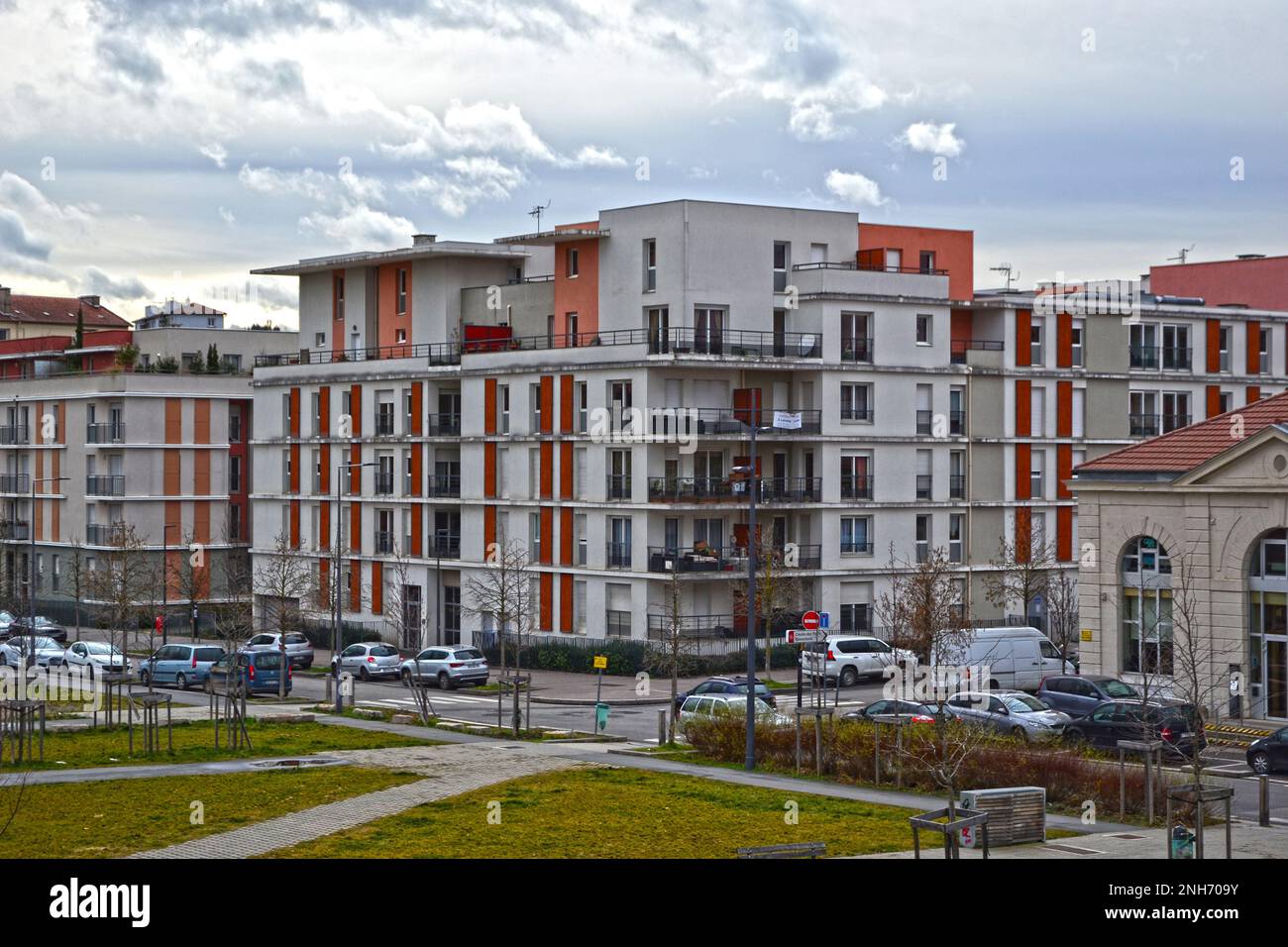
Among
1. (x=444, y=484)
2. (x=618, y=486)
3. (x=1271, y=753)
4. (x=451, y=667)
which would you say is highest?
(x=444, y=484)

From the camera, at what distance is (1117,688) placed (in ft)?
149

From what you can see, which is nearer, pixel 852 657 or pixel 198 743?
pixel 198 743

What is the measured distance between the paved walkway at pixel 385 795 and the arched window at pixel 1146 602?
62.8 feet

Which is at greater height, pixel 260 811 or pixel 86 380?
pixel 86 380

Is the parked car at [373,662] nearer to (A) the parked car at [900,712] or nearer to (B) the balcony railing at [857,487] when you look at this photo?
(B) the balcony railing at [857,487]

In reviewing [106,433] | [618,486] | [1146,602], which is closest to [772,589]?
[618,486]

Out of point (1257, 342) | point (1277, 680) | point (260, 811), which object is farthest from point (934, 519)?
point (260, 811)

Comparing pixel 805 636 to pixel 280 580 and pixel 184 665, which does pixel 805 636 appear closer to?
pixel 184 665

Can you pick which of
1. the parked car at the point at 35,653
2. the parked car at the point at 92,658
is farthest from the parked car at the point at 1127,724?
the parked car at the point at 35,653

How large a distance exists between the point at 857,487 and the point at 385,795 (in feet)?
124

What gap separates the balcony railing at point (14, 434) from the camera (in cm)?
9335
